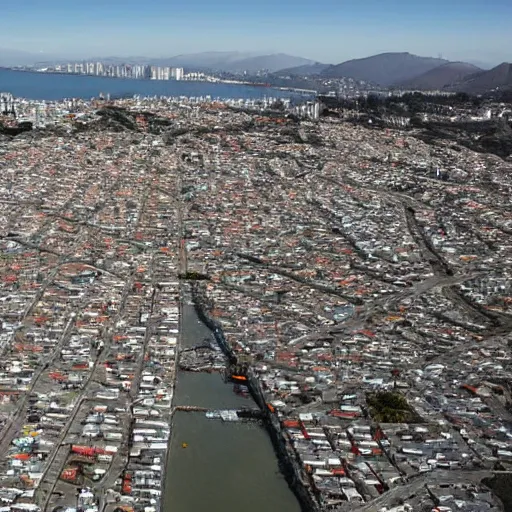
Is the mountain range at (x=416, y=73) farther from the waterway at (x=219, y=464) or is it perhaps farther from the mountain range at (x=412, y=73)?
the waterway at (x=219, y=464)

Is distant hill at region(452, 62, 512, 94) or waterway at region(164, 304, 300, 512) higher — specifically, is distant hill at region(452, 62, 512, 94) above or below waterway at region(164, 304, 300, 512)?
above

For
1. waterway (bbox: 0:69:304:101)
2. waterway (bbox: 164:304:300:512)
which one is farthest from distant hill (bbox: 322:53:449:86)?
waterway (bbox: 164:304:300:512)

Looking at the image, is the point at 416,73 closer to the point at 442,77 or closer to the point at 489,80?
the point at 442,77

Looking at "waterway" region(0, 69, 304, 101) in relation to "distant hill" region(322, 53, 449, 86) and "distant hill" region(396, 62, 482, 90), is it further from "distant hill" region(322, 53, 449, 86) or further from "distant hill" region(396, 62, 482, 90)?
"distant hill" region(322, 53, 449, 86)

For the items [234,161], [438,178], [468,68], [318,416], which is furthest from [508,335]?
[468,68]

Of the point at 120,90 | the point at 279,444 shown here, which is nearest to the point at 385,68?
the point at 120,90

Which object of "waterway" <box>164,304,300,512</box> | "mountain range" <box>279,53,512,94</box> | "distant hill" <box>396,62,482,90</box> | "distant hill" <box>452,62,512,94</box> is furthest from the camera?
"distant hill" <box>396,62,482,90</box>
